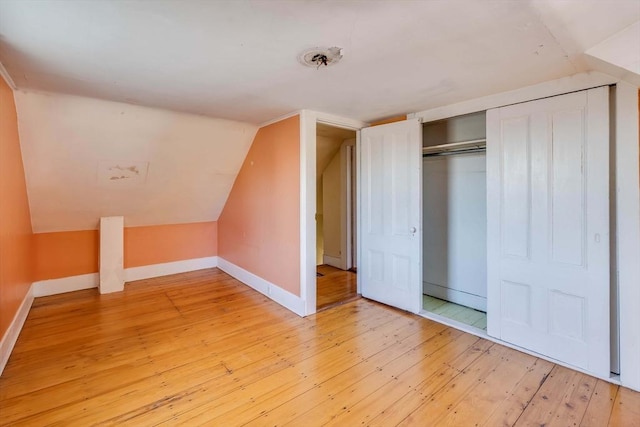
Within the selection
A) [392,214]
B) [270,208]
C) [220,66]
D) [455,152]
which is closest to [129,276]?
[270,208]

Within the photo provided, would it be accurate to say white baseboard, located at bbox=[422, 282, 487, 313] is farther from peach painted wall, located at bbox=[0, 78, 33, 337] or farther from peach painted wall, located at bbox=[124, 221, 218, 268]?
peach painted wall, located at bbox=[0, 78, 33, 337]

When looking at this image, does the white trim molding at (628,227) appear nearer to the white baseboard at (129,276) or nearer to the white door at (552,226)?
the white door at (552,226)

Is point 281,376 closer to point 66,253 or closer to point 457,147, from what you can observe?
point 457,147

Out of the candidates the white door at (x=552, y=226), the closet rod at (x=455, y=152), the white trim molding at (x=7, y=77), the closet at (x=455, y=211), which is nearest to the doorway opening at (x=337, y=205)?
the closet at (x=455, y=211)

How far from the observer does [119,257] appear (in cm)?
403

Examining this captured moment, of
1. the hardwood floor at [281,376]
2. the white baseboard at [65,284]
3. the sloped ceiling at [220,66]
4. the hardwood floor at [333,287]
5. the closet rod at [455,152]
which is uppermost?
the sloped ceiling at [220,66]

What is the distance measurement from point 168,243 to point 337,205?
282 cm

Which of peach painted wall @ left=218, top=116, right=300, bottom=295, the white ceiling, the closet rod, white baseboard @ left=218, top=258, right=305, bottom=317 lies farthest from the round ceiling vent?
white baseboard @ left=218, top=258, right=305, bottom=317

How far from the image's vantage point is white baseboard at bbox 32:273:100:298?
3769 mm

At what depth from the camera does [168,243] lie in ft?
15.6

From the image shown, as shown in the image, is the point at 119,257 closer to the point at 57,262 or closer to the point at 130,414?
the point at 57,262

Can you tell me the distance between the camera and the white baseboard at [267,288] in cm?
325

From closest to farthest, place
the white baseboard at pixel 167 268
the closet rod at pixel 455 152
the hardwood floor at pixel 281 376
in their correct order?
the hardwood floor at pixel 281 376 → the closet rod at pixel 455 152 → the white baseboard at pixel 167 268

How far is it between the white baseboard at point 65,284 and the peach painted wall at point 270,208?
6.11 feet
